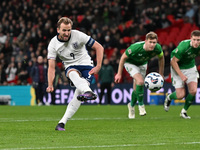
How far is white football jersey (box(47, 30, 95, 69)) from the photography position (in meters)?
8.92

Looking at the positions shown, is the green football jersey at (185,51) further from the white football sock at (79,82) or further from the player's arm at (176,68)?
the white football sock at (79,82)

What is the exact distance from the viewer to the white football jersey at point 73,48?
892 cm

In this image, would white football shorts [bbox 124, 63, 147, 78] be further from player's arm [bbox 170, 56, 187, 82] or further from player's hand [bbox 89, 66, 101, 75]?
player's hand [bbox 89, 66, 101, 75]

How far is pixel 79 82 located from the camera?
859 cm

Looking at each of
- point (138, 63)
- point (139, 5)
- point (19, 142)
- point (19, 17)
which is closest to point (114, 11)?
point (139, 5)

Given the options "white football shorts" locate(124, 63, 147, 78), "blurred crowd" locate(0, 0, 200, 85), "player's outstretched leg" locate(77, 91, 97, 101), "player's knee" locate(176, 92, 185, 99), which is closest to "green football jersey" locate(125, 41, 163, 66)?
"white football shorts" locate(124, 63, 147, 78)

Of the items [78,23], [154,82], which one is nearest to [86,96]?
[154,82]

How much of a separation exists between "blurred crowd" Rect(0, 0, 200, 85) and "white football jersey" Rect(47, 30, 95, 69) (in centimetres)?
1320

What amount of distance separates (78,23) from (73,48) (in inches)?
699

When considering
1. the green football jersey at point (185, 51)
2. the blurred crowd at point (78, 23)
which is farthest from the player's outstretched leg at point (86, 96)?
the blurred crowd at point (78, 23)

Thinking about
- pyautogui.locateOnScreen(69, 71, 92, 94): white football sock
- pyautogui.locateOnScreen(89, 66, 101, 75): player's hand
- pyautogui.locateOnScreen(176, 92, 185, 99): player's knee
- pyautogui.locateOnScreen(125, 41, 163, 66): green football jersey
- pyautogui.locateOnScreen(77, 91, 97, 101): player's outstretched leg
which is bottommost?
pyautogui.locateOnScreen(176, 92, 185, 99): player's knee

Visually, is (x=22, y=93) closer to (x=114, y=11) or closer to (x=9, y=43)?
(x=9, y=43)

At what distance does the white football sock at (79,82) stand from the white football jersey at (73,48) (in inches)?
11.9

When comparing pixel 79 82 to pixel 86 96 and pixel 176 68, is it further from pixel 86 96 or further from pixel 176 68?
pixel 176 68
